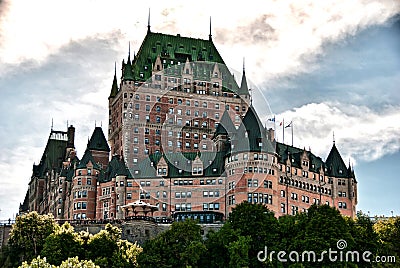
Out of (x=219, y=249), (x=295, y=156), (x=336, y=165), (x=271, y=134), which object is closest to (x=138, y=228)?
(x=219, y=249)

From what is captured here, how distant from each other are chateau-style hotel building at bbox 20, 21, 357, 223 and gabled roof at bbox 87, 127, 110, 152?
0.23 meters

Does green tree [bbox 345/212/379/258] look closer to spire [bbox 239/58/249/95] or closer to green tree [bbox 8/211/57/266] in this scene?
green tree [bbox 8/211/57/266]

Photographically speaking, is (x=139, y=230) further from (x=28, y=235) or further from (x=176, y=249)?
(x=176, y=249)

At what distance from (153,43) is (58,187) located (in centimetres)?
4539

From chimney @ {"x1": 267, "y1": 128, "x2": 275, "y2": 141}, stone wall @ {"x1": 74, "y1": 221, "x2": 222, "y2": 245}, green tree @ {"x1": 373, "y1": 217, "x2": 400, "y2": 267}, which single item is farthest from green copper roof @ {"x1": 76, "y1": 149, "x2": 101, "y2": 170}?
green tree @ {"x1": 373, "y1": 217, "x2": 400, "y2": 267}

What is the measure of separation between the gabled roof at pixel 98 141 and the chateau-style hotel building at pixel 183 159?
235 mm

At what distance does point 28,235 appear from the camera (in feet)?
429

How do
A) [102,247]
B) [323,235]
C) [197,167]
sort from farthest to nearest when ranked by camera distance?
[197,167], [102,247], [323,235]

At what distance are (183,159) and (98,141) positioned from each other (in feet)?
83.2

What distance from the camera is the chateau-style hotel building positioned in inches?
6161

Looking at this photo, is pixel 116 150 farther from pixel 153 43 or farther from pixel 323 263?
pixel 323 263

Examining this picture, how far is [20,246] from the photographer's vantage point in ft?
431

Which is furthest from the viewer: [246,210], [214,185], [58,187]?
[58,187]

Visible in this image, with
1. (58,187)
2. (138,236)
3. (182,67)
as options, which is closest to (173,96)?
(182,67)
